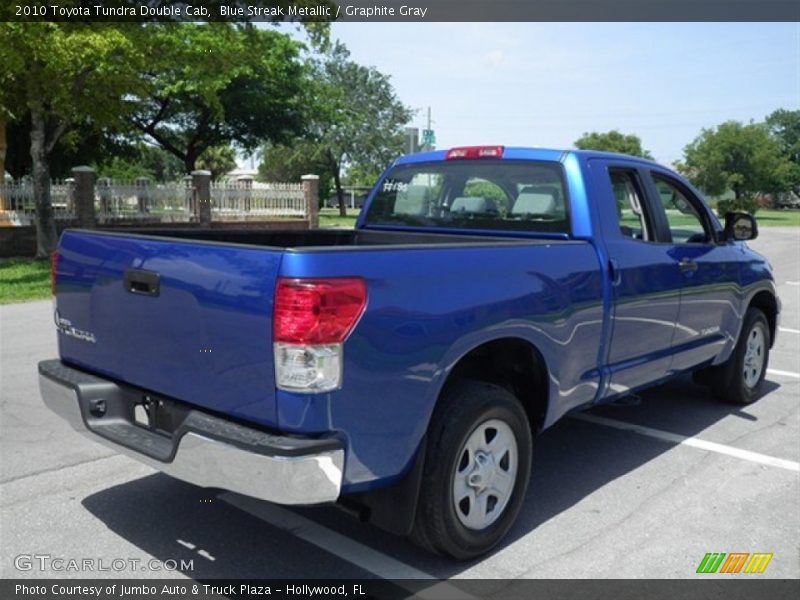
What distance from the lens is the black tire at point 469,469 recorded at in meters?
3.20

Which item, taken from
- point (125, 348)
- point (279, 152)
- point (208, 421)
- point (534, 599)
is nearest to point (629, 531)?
point (534, 599)

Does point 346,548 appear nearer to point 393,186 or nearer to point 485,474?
point 485,474

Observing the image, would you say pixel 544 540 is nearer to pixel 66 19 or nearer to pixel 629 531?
pixel 629 531

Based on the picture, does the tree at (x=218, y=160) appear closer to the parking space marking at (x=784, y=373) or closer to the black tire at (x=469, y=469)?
the parking space marking at (x=784, y=373)

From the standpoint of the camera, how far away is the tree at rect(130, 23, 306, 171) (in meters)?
17.9

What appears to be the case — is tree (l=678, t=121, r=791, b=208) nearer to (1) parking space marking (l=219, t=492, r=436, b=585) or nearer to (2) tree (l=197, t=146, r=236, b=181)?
(2) tree (l=197, t=146, r=236, b=181)

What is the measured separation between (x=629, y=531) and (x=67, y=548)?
2774mm

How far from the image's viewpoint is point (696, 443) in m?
5.18

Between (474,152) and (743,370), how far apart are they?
2983mm

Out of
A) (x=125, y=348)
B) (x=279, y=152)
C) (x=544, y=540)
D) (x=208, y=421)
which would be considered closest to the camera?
(x=208, y=421)

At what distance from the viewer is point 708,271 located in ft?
17.0

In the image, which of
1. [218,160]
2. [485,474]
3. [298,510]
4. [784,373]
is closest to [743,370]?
[784,373]

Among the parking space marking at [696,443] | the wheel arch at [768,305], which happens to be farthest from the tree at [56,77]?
the wheel arch at [768,305]

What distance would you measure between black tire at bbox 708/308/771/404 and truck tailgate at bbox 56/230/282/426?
4.46 metres
